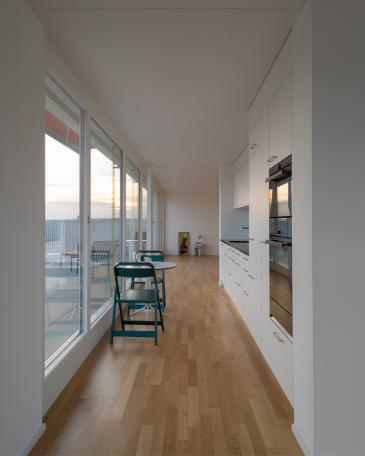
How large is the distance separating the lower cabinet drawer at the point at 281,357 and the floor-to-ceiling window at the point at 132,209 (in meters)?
3.11

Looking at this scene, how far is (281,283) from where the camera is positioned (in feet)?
7.21

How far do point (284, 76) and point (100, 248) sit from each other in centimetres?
255

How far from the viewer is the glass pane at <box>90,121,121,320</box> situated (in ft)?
10.9

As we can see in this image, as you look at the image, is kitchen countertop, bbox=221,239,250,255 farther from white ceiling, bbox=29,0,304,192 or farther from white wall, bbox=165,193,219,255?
white wall, bbox=165,193,219,255

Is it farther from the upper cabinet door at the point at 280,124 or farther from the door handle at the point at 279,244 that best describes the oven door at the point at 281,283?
the upper cabinet door at the point at 280,124

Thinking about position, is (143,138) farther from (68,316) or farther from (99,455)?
(99,455)

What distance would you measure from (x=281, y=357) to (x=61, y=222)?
1.97m

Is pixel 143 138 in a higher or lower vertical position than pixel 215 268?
higher

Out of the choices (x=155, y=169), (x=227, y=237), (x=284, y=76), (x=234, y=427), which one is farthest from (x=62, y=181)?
(x=155, y=169)

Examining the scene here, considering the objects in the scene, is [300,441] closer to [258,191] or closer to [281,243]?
[281,243]

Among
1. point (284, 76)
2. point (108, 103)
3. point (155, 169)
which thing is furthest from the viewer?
point (155, 169)

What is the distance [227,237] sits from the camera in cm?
628
